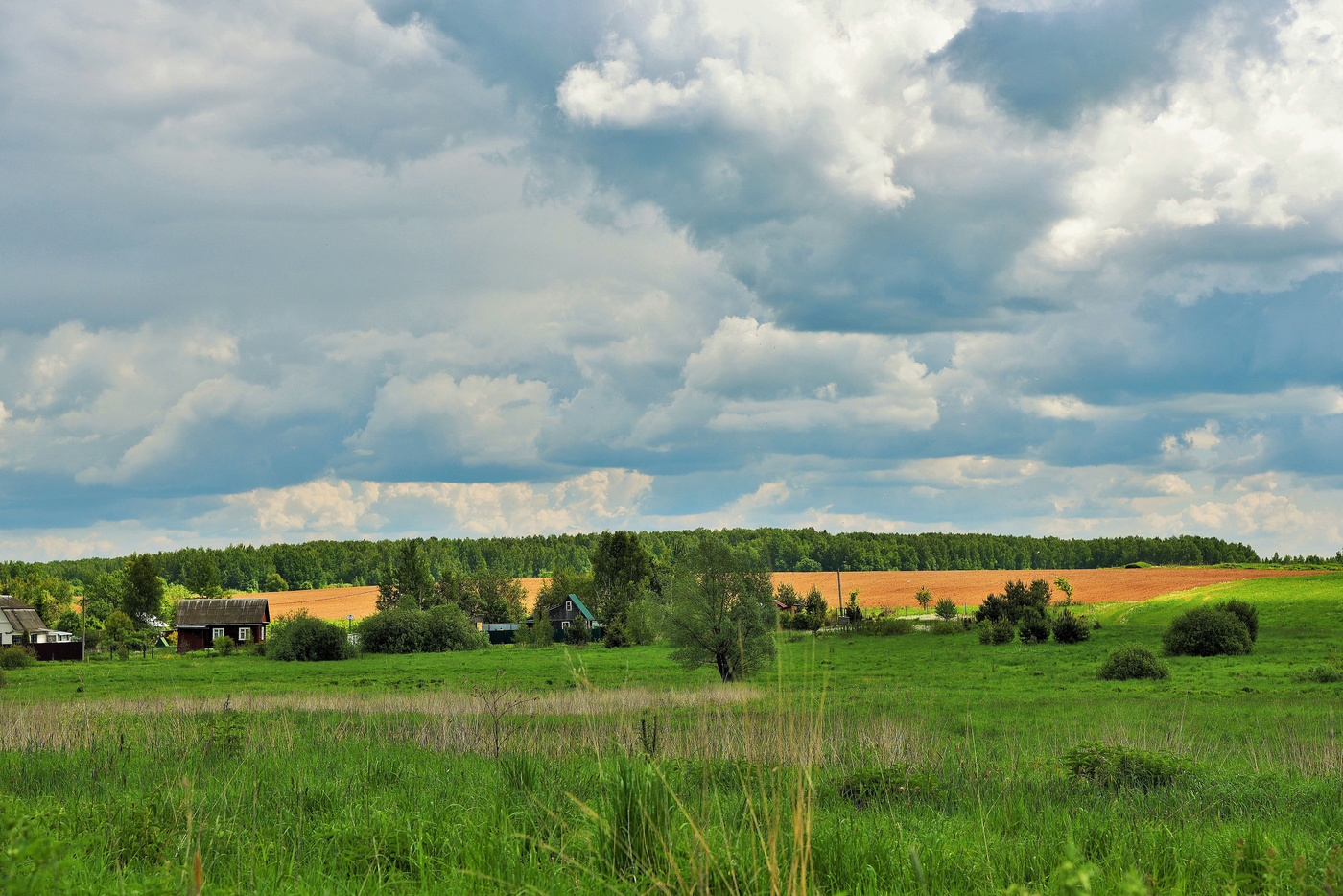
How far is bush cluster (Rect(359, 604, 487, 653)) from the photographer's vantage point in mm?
80812

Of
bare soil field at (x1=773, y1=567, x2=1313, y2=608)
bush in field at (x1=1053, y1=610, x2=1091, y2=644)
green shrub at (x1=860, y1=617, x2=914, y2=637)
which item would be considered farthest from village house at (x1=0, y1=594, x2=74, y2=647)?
bush in field at (x1=1053, y1=610, x2=1091, y2=644)

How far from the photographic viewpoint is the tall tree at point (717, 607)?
40.0 meters

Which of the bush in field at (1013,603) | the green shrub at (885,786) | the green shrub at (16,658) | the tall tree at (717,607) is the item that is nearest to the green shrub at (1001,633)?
the bush in field at (1013,603)

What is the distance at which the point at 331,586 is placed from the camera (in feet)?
653

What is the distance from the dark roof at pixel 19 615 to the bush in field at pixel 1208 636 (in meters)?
106

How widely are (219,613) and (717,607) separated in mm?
78828

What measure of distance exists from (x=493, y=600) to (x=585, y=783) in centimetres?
11023

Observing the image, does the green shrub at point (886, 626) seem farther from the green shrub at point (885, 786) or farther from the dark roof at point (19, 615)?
the dark roof at point (19, 615)

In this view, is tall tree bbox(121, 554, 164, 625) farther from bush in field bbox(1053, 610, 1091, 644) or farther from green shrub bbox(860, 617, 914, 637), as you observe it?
bush in field bbox(1053, 610, 1091, 644)

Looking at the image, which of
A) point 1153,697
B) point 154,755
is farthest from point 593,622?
point 154,755

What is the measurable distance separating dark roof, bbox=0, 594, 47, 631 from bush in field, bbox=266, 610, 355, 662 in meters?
37.5

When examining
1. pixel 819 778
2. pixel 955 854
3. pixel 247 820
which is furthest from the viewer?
pixel 819 778

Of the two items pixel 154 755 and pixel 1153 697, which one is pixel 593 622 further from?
pixel 154 755

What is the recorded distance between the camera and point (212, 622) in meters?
97.2
